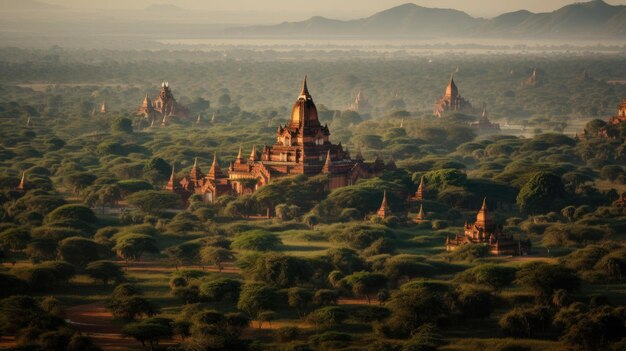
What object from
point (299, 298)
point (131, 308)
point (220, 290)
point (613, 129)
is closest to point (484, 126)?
point (613, 129)

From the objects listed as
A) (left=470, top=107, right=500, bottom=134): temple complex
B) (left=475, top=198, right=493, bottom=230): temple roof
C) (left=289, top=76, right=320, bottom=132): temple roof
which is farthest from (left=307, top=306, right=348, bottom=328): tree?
(left=470, top=107, right=500, bottom=134): temple complex

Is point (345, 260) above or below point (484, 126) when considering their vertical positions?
above

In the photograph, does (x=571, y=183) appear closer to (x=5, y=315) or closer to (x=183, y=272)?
(x=183, y=272)

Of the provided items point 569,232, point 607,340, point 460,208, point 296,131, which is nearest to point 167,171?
point 296,131

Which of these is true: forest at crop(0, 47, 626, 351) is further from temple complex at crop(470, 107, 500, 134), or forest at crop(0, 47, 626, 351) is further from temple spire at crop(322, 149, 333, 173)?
temple complex at crop(470, 107, 500, 134)

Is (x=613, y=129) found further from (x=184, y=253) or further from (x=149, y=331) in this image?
(x=149, y=331)

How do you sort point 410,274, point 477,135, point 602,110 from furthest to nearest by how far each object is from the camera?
1. point 602,110
2. point 477,135
3. point 410,274
